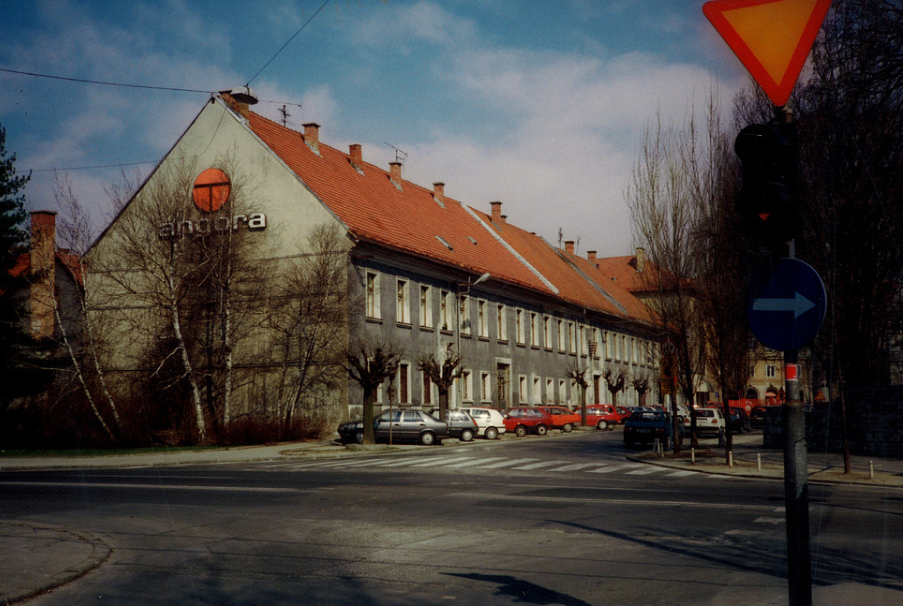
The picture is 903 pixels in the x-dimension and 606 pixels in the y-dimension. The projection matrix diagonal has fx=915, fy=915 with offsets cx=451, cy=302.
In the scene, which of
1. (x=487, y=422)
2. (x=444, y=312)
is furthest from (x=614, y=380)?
(x=487, y=422)

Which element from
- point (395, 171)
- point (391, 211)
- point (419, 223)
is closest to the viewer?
point (391, 211)

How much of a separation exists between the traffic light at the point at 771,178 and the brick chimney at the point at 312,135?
43355 mm

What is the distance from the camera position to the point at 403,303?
1750 inches

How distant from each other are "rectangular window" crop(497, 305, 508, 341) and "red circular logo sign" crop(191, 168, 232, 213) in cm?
1867

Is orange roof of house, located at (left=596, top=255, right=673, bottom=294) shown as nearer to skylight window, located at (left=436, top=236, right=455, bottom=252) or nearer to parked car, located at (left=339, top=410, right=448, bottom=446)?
skylight window, located at (left=436, top=236, right=455, bottom=252)

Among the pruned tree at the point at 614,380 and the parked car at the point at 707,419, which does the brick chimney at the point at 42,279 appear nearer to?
the parked car at the point at 707,419

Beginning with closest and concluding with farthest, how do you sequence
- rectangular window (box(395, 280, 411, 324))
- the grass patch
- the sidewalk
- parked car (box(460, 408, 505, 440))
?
the sidewalk
the grass patch
parked car (box(460, 408, 505, 440))
rectangular window (box(395, 280, 411, 324))

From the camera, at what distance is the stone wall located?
26.3m

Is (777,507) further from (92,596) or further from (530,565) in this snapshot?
(92,596)

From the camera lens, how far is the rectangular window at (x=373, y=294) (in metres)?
41.6

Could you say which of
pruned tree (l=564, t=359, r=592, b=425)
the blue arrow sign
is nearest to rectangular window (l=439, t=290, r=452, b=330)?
pruned tree (l=564, t=359, r=592, b=425)

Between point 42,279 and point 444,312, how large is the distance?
1932cm

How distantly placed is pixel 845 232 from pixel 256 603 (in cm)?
2327

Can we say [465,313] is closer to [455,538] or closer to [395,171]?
[395,171]
